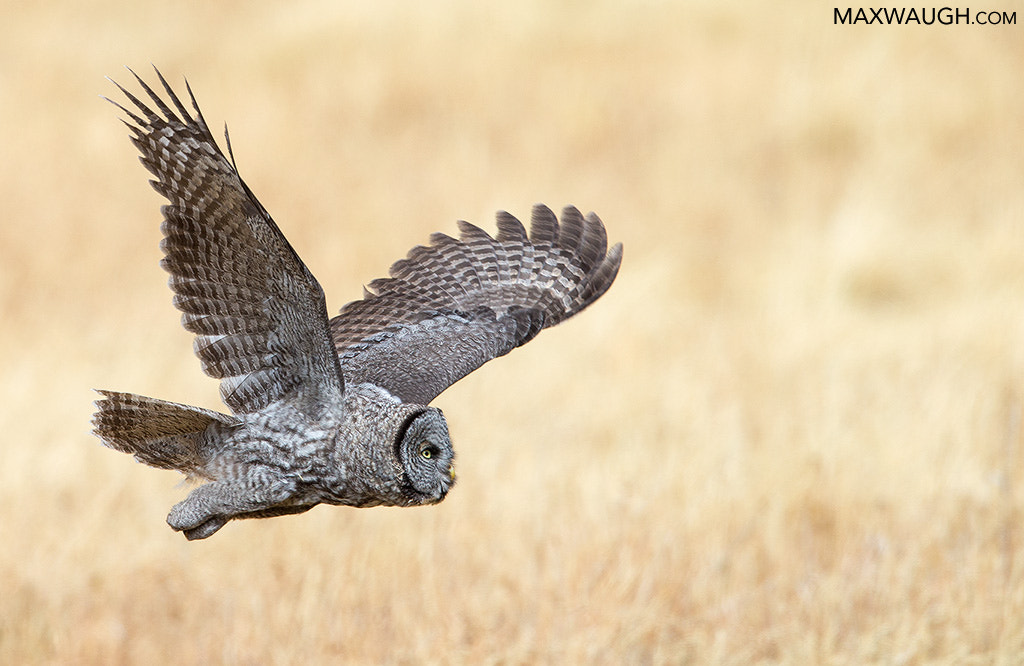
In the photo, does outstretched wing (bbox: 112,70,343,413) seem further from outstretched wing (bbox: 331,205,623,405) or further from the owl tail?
outstretched wing (bbox: 331,205,623,405)

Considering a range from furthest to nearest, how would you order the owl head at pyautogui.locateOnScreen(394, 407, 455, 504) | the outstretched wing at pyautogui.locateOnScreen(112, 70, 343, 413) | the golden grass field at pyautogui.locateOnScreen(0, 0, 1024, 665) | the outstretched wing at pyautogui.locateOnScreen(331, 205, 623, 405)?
the golden grass field at pyautogui.locateOnScreen(0, 0, 1024, 665)
the outstretched wing at pyautogui.locateOnScreen(331, 205, 623, 405)
the owl head at pyautogui.locateOnScreen(394, 407, 455, 504)
the outstretched wing at pyautogui.locateOnScreen(112, 70, 343, 413)

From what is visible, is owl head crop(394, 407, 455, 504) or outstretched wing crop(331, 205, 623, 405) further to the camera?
outstretched wing crop(331, 205, 623, 405)

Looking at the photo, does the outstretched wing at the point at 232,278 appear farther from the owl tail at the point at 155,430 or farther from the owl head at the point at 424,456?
the owl head at the point at 424,456

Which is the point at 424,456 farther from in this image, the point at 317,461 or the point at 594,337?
the point at 594,337

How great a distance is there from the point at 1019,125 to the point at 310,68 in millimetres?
6739

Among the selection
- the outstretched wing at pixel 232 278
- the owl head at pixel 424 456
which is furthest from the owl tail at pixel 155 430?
the owl head at pixel 424 456

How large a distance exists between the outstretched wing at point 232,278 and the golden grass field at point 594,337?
2141mm

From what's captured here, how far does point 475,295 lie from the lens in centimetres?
546

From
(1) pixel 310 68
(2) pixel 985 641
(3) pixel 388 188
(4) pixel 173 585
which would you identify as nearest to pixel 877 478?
(2) pixel 985 641

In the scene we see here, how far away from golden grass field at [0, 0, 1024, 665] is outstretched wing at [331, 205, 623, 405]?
4.71ft

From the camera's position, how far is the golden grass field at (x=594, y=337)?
19.7 ft

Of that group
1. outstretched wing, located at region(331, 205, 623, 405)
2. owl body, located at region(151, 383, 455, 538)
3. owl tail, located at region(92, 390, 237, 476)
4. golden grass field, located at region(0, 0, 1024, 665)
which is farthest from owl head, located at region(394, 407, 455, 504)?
golden grass field, located at region(0, 0, 1024, 665)

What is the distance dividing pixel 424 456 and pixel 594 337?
5.45 meters

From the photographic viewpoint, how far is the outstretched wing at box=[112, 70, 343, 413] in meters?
3.52
